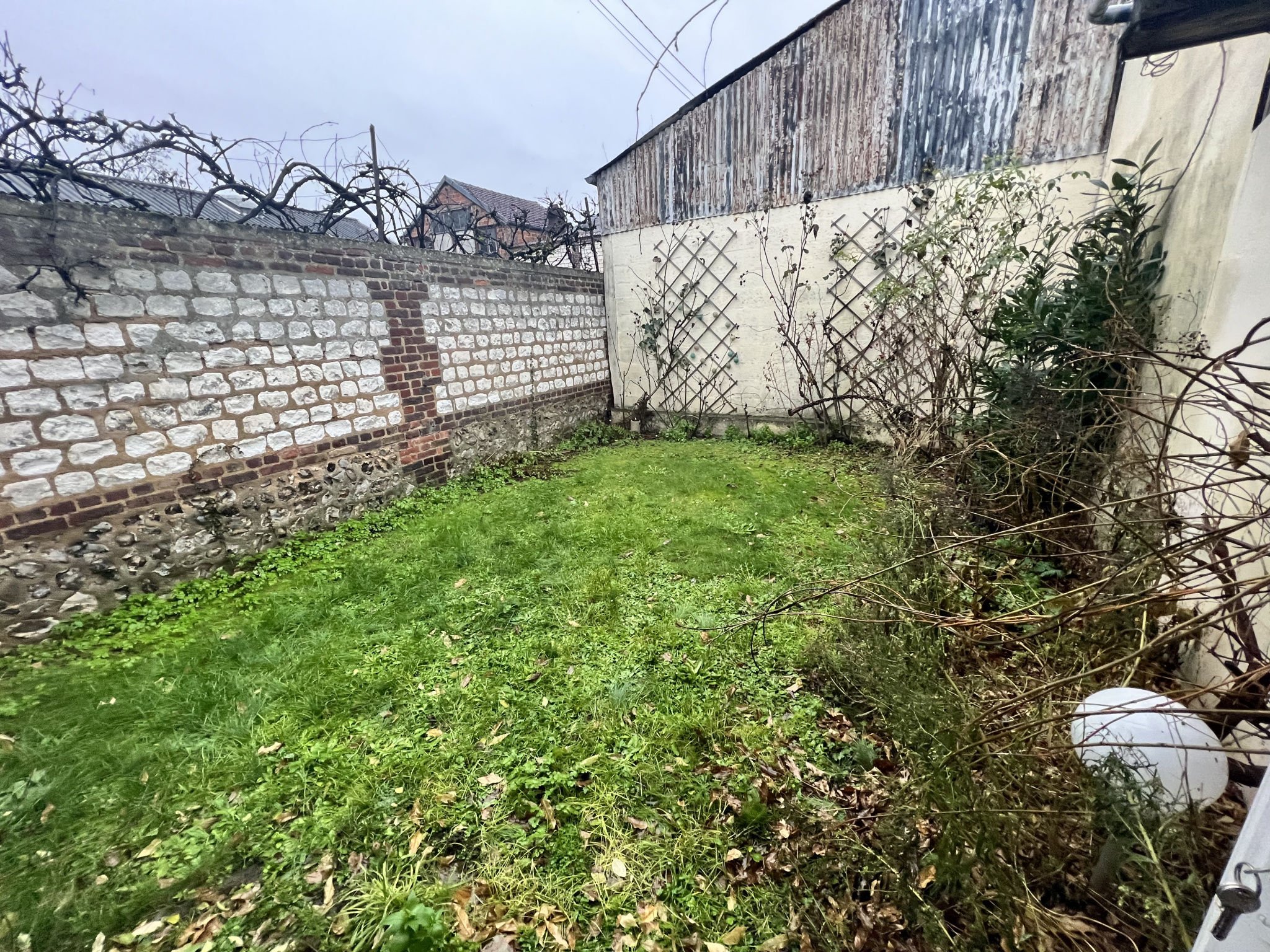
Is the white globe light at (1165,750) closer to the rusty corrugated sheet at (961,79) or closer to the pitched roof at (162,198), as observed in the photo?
the pitched roof at (162,198)

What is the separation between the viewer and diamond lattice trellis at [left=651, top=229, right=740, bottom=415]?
6.74m

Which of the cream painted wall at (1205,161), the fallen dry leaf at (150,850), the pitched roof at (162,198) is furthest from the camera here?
the pitched roof at (162,198)

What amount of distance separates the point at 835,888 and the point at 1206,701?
1351mm

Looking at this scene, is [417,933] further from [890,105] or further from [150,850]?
[890,105]

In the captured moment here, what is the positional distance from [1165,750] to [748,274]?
20.6 ft

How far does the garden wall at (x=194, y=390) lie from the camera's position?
2.68 metres

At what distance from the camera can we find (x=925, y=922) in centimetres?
133

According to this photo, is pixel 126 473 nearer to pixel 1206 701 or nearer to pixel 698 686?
pixel 698 686

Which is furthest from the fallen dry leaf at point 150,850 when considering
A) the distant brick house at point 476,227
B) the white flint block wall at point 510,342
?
the distant brick house at point 476,227

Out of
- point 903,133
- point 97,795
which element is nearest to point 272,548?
point 97,795

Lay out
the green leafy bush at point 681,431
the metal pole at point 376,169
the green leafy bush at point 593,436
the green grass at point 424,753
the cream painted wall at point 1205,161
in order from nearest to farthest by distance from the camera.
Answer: the green grass at point 424,753
the cream painted wall at point 1205,161
the metal pole at point 376,169
the green leafy bush at point 593,436
the green leafy bush at point 681,431

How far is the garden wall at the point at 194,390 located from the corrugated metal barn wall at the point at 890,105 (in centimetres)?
343

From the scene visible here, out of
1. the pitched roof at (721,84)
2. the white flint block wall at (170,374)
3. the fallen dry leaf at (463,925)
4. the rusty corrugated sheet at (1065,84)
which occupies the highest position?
the pitched roof at (721,84)

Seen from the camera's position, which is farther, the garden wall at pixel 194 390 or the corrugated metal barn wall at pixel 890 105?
the corrugated metal barn wall at pixel 890 105
